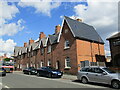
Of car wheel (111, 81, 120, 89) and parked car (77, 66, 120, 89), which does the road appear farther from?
car wheel (111, 81, 120, 89)

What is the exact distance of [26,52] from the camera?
40.0 metres

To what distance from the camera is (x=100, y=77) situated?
1171 cm

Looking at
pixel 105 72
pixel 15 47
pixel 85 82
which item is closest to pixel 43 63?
pixel 85 82

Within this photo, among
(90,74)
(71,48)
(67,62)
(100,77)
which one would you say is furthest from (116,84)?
(67,62)

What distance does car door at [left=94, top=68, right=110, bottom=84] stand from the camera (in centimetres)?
1127

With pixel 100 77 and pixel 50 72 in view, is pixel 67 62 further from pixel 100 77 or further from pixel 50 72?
pixel 100 77

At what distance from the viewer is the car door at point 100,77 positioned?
11.3 m

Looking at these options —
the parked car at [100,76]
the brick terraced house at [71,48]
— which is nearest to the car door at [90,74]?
the parked car at [100,76]

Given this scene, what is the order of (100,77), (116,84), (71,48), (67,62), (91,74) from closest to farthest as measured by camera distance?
(116,84) → (100,77) → (91,74) → (71,48) → (67,62)

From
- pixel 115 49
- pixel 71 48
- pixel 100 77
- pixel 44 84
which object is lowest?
pixel 44 84

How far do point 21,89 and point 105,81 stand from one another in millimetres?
6784

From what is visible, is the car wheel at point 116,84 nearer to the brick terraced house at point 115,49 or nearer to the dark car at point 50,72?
the dark car at point 50,72

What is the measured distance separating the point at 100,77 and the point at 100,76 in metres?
0.08

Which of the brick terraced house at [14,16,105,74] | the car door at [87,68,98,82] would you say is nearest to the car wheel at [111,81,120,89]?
the car door at [87,68,98,82]
